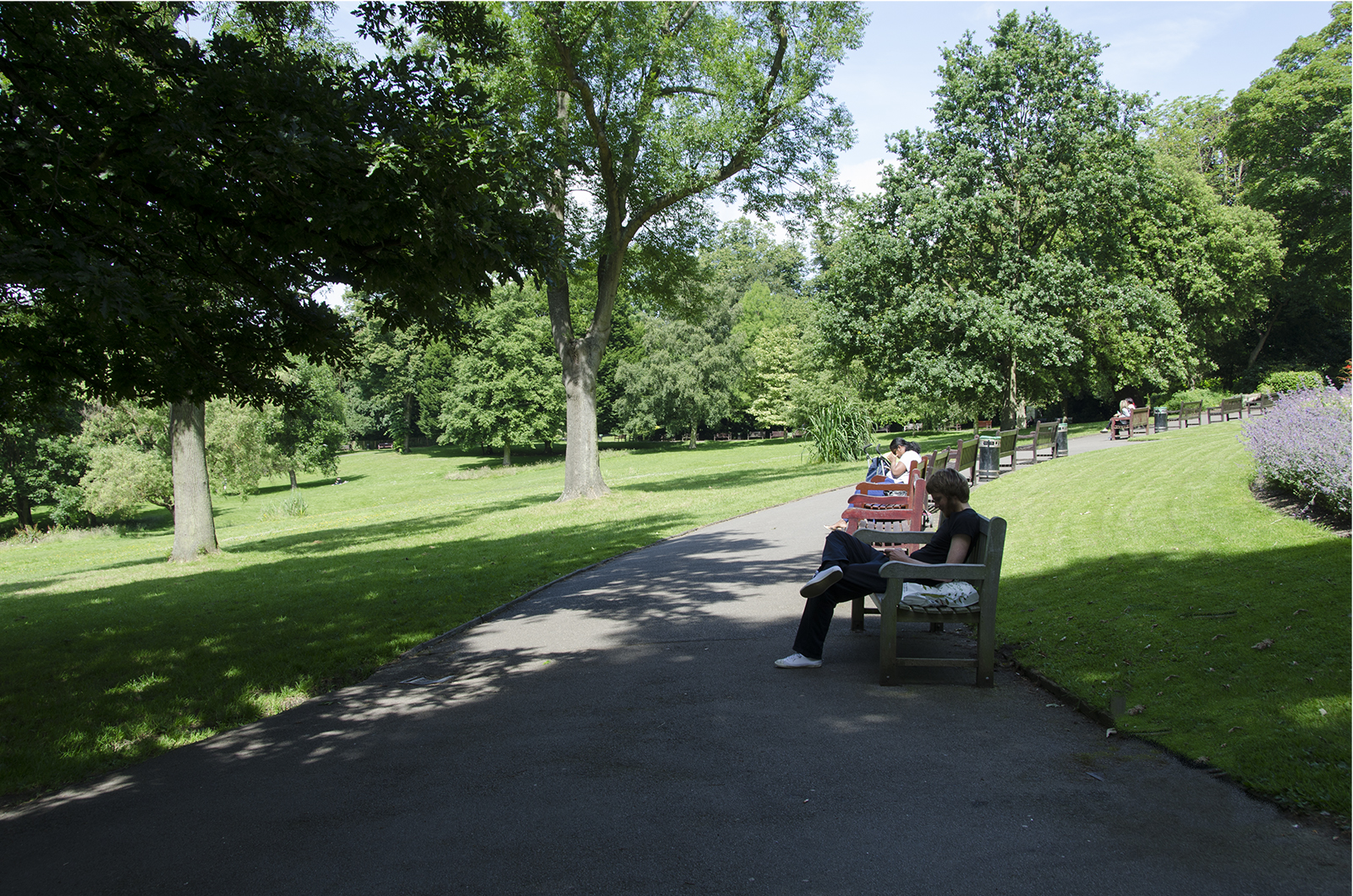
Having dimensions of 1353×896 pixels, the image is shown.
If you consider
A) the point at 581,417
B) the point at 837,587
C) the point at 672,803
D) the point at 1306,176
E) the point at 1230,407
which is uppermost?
the point at 1306,176

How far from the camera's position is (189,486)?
16.9 meters

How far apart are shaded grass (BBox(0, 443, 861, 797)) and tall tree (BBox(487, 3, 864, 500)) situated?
5508 millimetres

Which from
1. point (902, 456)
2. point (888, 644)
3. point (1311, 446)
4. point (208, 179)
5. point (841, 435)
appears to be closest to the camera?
point (888, 644)

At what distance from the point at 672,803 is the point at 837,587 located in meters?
2.37

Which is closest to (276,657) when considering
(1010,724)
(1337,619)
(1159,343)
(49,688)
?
(49,688)

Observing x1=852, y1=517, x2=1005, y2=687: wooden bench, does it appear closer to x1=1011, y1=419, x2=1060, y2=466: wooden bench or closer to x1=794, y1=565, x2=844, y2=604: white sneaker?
x1=794, y1=565, x2=844, y2=604: white sneaker

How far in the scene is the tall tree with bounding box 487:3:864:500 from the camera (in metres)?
19.2

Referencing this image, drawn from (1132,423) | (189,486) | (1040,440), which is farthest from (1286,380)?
(189,486)

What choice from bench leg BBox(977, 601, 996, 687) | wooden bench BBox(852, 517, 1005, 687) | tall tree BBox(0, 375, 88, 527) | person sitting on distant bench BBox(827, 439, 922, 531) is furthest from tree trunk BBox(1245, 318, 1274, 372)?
tall tree BBox(0, 375, 88, 527)

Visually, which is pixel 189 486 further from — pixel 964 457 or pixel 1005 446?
pixel 1005 446

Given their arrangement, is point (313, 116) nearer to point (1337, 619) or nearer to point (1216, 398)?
point (1337, 619)

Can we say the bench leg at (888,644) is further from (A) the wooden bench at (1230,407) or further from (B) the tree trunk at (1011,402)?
(A) the wooden bench at (1230,407)

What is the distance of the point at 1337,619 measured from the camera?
538cm

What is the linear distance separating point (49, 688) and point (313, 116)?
16.2 feet
